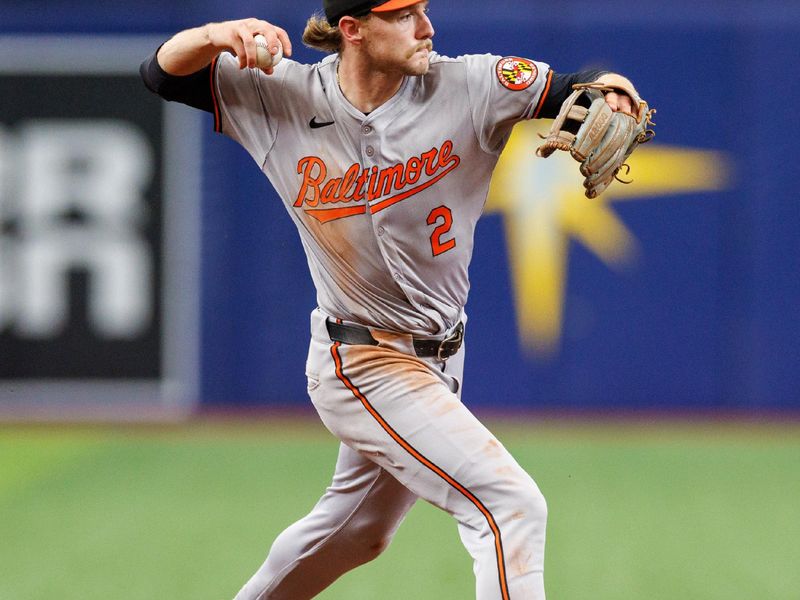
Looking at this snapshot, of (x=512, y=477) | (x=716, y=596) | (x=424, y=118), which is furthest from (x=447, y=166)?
(x=716, y=596)

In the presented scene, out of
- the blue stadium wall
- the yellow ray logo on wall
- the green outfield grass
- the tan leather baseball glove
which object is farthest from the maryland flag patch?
the blue stadium wall

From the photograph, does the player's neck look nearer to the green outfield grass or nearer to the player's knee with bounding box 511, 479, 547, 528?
the player's knee with bounding box 511, 479, 547, 528

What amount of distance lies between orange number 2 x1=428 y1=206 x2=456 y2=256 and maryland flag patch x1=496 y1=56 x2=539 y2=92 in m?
0.39

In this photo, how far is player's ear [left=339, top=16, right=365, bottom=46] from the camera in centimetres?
349

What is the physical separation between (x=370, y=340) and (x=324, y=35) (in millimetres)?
880

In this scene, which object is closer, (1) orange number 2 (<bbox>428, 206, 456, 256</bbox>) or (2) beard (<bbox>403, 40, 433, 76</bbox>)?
(2) beard (<bbox>403, 40, 433, 76</bbox>)

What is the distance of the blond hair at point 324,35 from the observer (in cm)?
363

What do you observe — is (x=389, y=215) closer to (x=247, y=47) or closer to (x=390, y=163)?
(x=390, y=163)

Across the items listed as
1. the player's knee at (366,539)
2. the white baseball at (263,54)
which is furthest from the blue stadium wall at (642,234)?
the white baseball at (263,54)

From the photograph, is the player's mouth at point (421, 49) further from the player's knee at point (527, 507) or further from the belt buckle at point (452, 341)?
the player's knee at point (527, 507)

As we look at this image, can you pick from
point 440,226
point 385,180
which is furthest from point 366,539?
point 385,180

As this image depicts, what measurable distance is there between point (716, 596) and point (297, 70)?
2.56 m

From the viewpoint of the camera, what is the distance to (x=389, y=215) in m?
3.57

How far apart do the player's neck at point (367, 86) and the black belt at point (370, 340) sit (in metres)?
0.62
